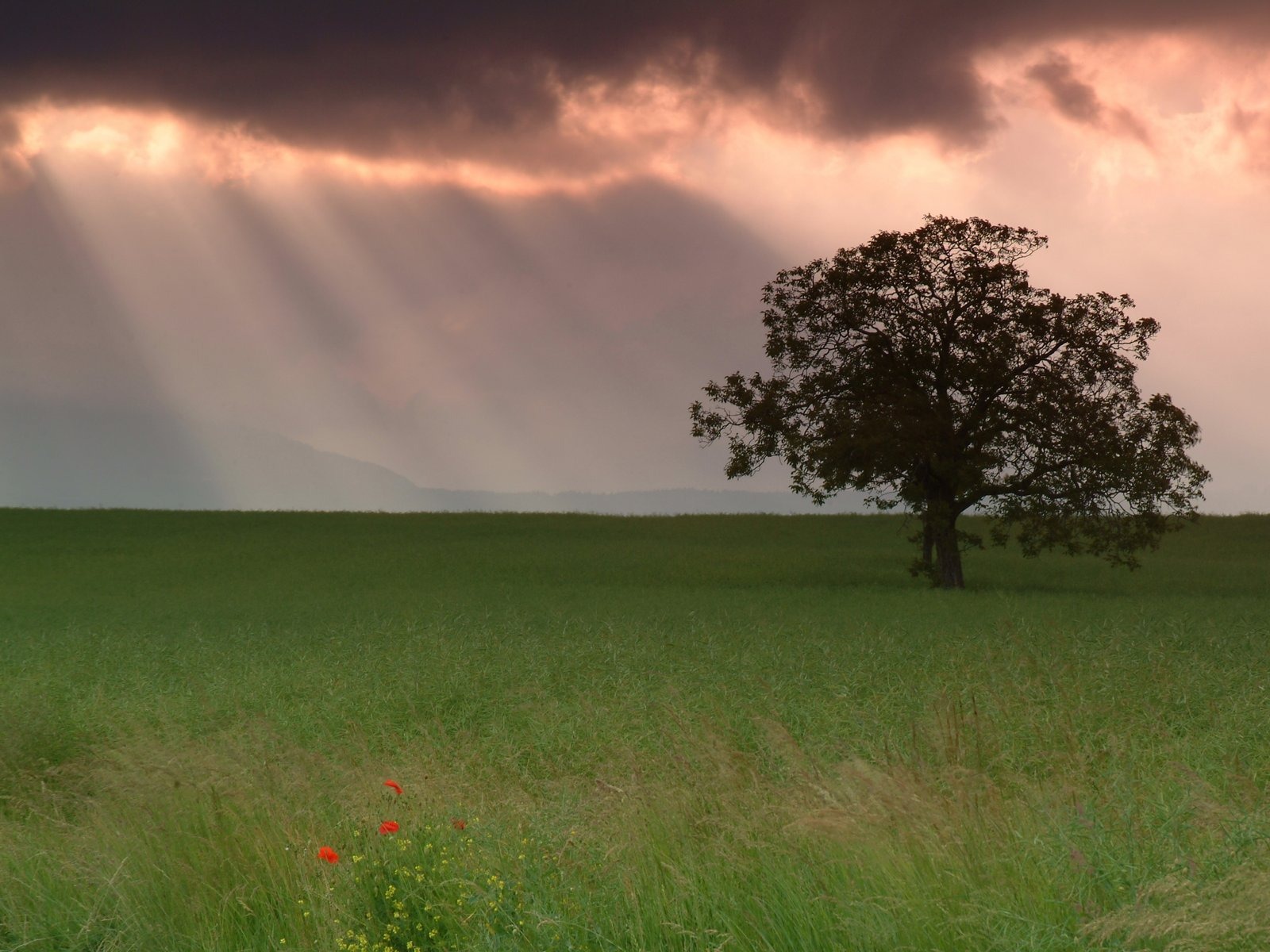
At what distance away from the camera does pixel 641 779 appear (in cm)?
900

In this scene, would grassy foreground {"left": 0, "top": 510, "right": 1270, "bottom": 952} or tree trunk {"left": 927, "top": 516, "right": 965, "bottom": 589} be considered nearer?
grassy foreground {"left": 0, "top": 510, "right": 1270, "bottom": 952}

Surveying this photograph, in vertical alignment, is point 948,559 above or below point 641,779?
above

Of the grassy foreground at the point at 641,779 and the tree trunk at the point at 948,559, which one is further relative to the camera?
the tree trunk at the point at 948,559

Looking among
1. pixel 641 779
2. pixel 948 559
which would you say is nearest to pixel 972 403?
pixel 948 559

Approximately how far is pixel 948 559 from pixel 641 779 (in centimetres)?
2733

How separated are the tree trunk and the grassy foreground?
20.2 feet

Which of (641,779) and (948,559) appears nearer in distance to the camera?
(641,779)

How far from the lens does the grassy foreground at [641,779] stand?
551 cm

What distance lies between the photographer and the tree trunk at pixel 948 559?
33875mm

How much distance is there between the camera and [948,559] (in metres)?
34.4

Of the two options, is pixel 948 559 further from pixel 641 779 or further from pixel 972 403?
pixel 641 779

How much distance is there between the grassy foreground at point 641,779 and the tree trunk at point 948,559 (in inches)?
243

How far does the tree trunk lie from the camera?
33875 millimetres

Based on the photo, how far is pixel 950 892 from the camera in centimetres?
540
